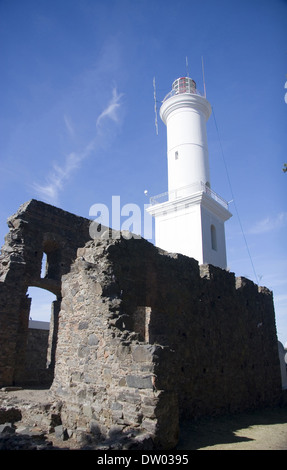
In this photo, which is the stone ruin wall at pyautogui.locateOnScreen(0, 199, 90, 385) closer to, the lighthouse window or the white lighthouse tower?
the white lighthouse tower

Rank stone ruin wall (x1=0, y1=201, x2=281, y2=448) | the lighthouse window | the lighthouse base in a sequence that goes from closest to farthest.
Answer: stone ruin wall (x1=0, y1=201, x2=281, y2=448), the lighthouse base, the lighthouse window

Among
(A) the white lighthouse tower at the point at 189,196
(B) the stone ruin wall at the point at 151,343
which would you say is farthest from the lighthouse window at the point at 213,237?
(B) the stone ruin wall at the point at 151,343

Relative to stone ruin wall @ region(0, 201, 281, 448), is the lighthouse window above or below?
above

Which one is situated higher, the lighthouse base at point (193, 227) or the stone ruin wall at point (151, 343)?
the lighthouse base at point (193, 227)

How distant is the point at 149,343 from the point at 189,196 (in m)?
15.6

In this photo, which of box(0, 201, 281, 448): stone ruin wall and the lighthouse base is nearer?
box(0, 201, 281, 448): stone ruin wall

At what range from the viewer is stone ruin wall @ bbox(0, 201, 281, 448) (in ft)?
17.7

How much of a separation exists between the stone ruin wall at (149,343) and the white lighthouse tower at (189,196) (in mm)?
8165

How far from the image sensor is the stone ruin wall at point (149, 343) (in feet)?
17.7

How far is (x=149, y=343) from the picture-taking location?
5969mm

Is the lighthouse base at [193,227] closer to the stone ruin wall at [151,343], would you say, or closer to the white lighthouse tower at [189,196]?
the white lighthouse tower at [189,196]

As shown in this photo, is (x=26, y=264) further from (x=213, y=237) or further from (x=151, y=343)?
(x=213, y=237)

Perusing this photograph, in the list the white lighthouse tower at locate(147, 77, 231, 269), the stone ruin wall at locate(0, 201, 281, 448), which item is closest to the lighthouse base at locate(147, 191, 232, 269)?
the white lighthouse tower at locate(147, 77, 231, 269)

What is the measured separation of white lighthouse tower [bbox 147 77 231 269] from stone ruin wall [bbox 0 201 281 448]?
817 cm
